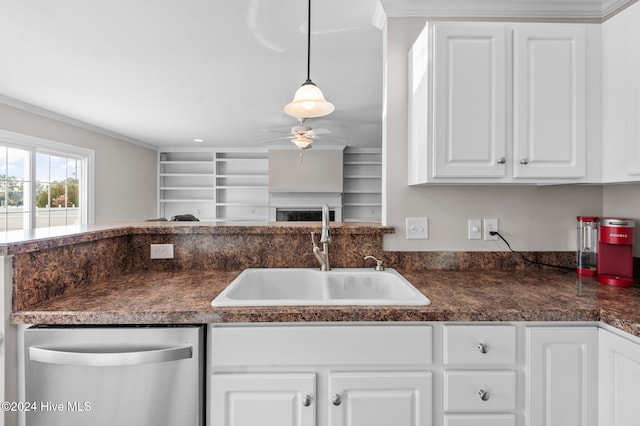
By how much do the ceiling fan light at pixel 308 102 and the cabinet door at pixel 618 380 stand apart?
1529mm

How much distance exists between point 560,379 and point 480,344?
0.94 feet

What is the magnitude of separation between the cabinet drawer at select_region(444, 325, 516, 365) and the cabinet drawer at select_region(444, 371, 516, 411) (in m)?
0.04

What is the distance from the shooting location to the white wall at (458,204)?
173cm

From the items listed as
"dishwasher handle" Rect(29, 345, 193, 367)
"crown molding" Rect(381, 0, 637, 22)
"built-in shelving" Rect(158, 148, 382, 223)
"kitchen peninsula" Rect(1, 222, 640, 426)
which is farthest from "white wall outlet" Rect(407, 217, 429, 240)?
"built-in shelving" Rect(158, 148, 382, 223)

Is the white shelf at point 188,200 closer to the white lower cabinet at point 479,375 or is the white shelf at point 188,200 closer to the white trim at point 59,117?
the white trim at point 59,117

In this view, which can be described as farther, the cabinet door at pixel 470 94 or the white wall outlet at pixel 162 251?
the white wall outlet at pixel 162 251

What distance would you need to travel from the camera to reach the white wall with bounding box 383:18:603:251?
1732 millimetres

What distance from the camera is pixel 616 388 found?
3.31 ft

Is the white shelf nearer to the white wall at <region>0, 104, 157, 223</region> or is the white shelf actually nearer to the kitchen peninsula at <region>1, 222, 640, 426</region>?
the white wall at <region>0, 104, 157, 223</region>

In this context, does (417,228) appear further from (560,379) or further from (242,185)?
(242,185)

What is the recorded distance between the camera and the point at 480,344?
3.47 ft

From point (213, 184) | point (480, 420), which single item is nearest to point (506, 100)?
point (480, 420)

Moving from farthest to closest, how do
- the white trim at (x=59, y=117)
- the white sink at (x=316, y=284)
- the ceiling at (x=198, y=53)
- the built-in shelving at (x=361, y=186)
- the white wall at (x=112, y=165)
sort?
the built-in shelving at (x=361, y=186) < the white wall at (x=112, y=165) < the white trim at (x=59, y=117) < the ceiling at (x=198, y=53) < the white sink at (x=316, y=284)

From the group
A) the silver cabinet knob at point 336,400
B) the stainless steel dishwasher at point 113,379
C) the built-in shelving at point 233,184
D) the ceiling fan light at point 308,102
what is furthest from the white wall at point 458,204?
the built-in shelving at point 233,184
